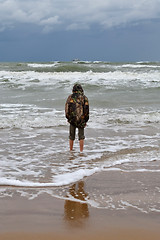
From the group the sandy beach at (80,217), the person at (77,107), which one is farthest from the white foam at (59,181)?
the person at (77,107)

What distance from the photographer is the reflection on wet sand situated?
351 centimetres

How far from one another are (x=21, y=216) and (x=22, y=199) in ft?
1.87

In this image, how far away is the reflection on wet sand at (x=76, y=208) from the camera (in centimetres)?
351

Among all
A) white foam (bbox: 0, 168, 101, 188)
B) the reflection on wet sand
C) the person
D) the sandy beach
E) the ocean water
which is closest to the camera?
the sandy beach

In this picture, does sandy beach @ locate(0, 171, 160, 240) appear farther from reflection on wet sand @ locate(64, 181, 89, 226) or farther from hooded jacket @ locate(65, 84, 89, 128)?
hooded jacket @ locate(65, 84, 89, 128)

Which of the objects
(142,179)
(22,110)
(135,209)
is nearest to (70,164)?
(142,179)

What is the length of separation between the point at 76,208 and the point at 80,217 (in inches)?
11.2

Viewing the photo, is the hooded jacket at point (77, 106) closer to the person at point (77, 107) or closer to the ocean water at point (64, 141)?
the person at point (77, 107)

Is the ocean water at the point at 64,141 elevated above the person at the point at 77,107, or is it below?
below

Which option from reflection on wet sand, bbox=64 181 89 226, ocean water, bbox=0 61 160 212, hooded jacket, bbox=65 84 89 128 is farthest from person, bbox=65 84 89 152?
reflection on wet sand, bbox=64 181 89 226

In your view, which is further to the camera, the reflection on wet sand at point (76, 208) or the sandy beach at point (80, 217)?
the reflection on wet sand at point (76, 208)

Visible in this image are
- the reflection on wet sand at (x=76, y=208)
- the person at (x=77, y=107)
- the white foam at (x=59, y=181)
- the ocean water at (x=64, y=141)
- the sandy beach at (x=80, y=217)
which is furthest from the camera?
the person at (x=77, y=107)

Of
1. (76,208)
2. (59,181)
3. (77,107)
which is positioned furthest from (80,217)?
(77,107)

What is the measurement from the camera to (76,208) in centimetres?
386
